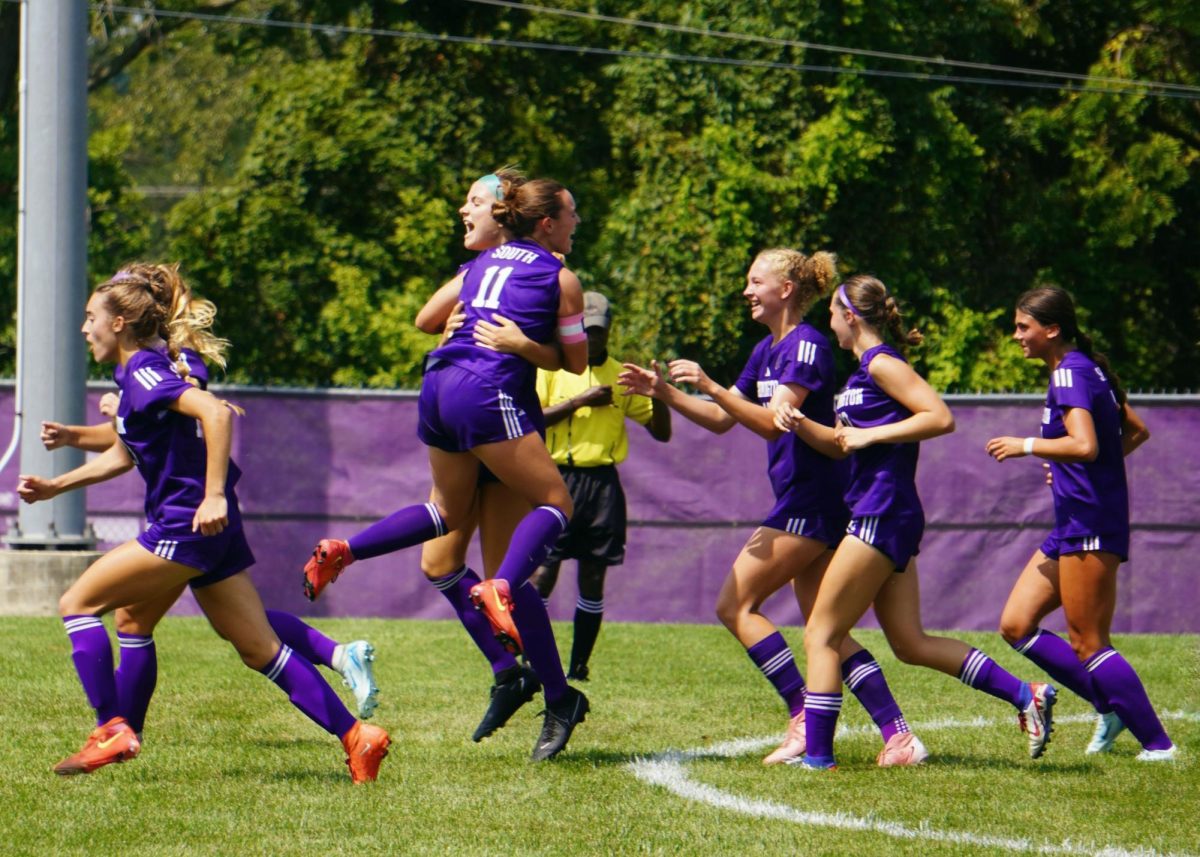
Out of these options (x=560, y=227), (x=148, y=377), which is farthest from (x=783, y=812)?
(x=148, y=377)

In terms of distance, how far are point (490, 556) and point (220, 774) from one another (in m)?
1.41

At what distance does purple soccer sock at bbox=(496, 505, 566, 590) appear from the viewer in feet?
19.5

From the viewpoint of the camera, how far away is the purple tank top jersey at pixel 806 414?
6527mm

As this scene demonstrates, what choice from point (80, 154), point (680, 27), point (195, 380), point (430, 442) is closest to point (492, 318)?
point (430, 442)

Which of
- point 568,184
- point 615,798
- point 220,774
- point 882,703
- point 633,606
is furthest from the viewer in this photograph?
point 568,184

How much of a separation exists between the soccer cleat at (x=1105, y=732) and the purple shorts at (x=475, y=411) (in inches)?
110

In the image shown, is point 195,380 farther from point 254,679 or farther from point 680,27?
point 680,27

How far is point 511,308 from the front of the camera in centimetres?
615

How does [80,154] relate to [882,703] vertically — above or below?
above

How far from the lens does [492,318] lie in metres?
6.14

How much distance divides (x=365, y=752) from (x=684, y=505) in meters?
8.40

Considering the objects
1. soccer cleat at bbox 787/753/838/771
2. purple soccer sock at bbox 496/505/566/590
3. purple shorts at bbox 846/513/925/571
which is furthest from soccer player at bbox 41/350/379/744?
purple shorts at bbox 846/513/925/571

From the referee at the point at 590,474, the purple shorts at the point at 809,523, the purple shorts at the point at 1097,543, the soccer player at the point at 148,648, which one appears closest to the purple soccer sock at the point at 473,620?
the soccer player at the point at 148,648

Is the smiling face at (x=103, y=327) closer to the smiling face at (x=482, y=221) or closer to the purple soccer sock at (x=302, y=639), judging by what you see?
the purple soccer sock at (x=302, y=639)
